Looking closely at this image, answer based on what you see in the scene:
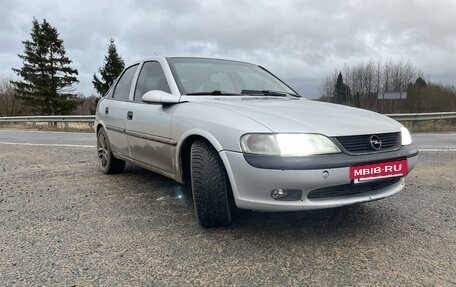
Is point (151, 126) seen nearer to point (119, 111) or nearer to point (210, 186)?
point (119, 111)

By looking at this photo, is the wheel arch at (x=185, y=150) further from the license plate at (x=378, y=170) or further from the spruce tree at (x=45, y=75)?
the spruce tree at (x=45, y=75)

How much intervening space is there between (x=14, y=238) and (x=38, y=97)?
35.4 meters

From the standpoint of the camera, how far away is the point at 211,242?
278cm

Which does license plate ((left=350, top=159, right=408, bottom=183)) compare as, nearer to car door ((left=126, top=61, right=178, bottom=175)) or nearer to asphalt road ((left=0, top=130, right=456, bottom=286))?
Answer: asphalt road ((left=0, top=130, right=456, bottom=286))

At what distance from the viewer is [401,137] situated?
298 centimetres

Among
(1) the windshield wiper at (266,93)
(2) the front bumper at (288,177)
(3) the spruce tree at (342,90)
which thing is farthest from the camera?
(3) the spruce tree at (342,90)

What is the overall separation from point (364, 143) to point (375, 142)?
0.10 m

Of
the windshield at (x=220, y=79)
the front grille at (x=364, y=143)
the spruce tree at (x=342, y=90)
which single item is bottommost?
the front grille at (x=364, y=143)

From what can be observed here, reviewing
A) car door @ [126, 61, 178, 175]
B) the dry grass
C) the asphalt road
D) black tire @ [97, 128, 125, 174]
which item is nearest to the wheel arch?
car door @ [126, 61, 178, 175]

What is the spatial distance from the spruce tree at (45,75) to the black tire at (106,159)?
32426mm

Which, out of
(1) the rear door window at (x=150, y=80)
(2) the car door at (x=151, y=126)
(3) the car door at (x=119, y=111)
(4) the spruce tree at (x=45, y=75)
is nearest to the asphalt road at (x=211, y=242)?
(2) the car door at (x=151, y=126)

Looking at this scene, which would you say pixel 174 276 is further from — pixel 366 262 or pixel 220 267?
pixel 366 262

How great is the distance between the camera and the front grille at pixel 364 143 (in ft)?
8.46

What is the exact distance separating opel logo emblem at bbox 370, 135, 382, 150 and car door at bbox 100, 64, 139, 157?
271cm
